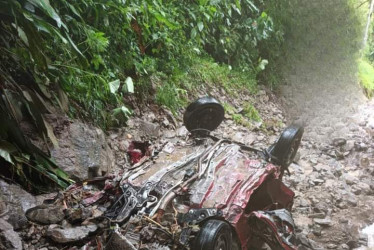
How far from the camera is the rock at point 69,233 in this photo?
9.06 feet

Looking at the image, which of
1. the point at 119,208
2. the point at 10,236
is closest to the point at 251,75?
the point at 119,208

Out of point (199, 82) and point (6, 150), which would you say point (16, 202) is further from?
point (199, 82)

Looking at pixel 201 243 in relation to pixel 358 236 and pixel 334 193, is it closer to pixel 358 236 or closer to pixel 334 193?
pixel 358 236

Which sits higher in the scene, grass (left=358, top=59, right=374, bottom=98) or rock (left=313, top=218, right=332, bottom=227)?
grass (left=358, top=59, right=374, bottom=98)

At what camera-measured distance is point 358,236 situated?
4316 millimetres

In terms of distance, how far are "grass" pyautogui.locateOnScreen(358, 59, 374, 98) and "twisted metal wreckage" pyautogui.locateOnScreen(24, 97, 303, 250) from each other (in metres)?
7.78

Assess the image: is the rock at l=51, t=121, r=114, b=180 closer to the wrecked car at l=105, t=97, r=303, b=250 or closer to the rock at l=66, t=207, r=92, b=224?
the wrecked car at l=105, t=97, r=303, b=250

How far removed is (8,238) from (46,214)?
1.34ft

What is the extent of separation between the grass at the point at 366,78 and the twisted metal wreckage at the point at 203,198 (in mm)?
7780

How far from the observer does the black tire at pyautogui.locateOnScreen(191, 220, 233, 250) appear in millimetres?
2652

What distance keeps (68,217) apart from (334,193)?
3.99 meters

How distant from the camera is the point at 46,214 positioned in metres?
3.00

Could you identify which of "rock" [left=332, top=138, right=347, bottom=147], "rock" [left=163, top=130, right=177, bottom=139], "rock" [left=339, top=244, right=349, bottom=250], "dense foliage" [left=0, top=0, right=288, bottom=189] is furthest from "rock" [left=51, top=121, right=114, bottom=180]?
"rock" [left=332, top=138, right=347, bottom=147]

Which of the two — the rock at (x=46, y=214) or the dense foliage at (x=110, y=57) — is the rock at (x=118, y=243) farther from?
the dense foliage at (x=110, y=57)
